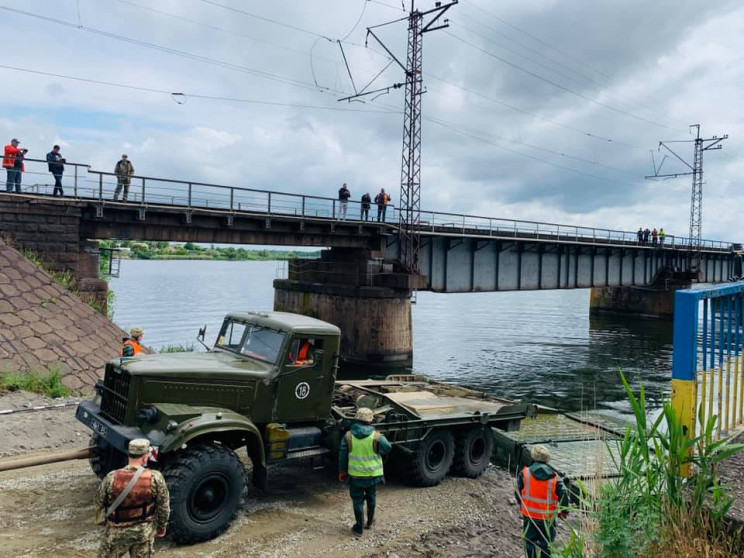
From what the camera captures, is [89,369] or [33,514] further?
[89,369]

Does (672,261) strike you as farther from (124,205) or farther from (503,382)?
(124,205)

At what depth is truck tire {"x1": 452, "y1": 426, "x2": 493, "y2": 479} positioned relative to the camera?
10820 mm

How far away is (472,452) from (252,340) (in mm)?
4661

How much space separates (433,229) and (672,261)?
31.9 meters

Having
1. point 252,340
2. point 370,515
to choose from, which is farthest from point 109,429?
point 370,515

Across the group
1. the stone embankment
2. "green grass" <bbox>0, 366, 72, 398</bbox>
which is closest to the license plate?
"green grass" <bbox>0, 366, 72, 398</bbox>

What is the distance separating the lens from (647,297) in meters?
58.6

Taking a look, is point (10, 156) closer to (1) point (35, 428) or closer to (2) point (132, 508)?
(1) point (35, 428)

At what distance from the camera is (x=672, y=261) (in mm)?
54125

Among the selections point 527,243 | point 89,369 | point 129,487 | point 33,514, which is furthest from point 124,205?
point 527,243

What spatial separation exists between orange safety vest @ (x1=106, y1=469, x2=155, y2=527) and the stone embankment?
8.75 m

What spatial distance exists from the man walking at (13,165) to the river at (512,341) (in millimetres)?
11605

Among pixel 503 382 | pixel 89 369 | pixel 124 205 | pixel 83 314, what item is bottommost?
pixel 503 382

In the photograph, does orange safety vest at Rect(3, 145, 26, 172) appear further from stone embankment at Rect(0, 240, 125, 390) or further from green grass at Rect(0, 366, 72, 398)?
green grass at Rect(0, 366, 72, 398)
